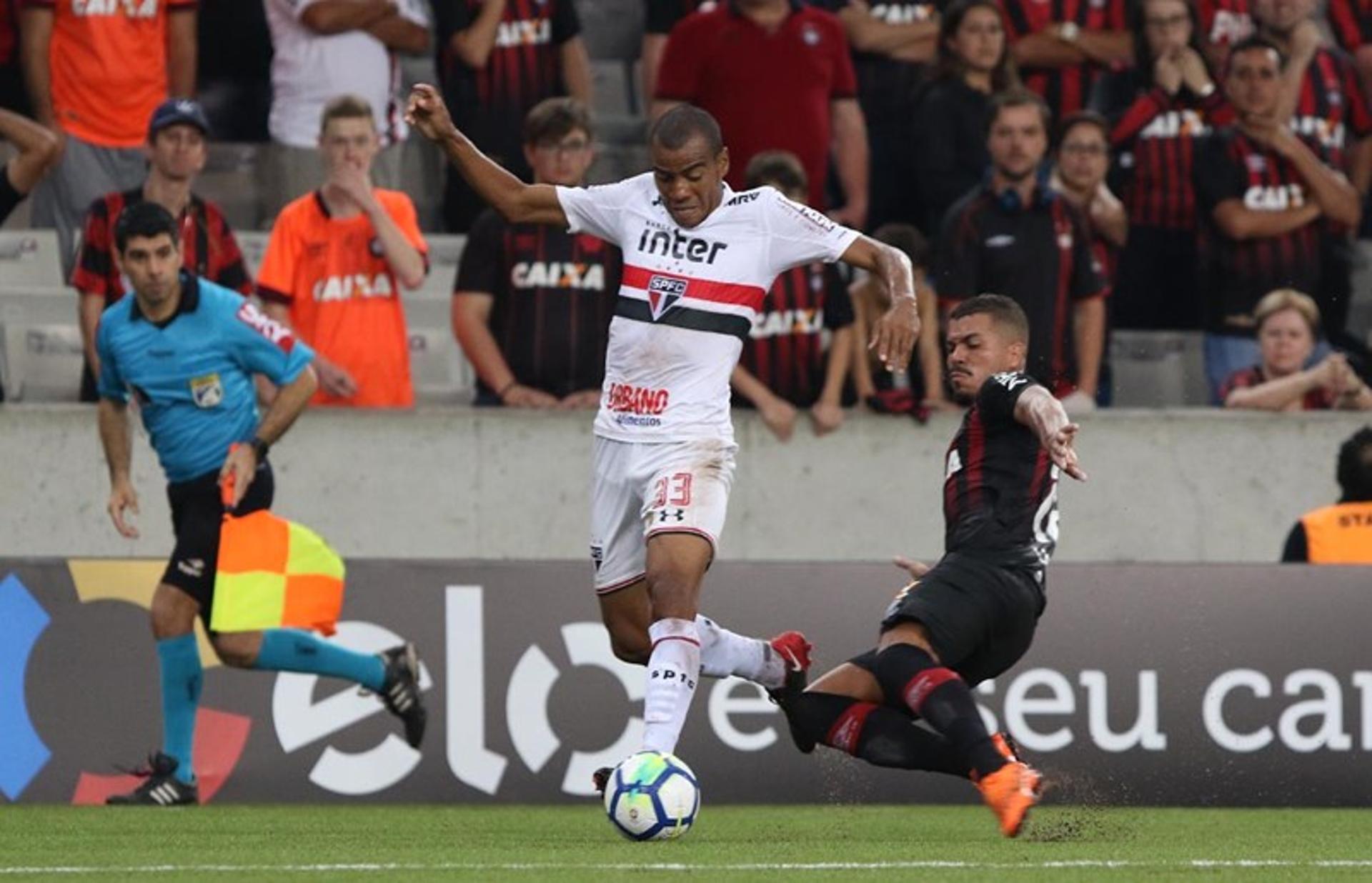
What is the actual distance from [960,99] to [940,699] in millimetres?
5995

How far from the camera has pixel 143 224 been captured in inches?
415

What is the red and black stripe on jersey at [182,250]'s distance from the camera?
12.0 m

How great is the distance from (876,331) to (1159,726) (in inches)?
132

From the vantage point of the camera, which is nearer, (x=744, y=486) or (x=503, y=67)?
(x=744, y=486)

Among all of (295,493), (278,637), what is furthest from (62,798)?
(295,493)

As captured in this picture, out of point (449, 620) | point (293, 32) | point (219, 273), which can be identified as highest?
point (293, 32)

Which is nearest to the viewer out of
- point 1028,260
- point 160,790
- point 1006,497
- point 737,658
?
point 1006,497

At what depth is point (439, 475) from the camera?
12.6m

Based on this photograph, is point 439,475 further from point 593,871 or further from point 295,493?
point 593,871

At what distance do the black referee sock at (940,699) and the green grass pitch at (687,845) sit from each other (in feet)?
0.97

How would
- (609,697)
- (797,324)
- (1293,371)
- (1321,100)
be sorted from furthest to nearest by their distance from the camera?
(1321,100)
(1293,371)
(797,324)
(609,697)

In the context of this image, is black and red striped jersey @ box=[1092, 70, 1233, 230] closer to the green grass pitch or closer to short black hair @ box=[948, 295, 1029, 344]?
the green grass pitch

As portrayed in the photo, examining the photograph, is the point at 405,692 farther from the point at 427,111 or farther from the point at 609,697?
the point at 427,111

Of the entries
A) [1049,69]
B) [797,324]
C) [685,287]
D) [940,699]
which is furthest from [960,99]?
[940,699]
